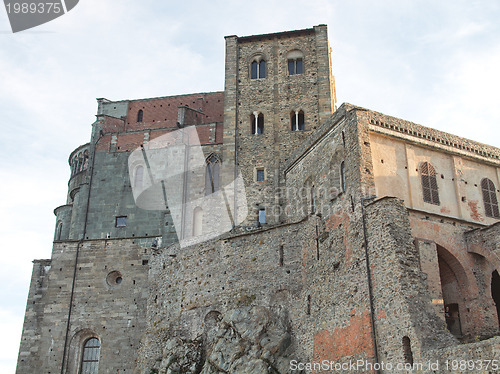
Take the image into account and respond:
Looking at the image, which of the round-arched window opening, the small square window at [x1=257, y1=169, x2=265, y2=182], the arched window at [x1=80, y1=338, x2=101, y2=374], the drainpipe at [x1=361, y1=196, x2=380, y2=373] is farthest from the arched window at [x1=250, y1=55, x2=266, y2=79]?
the arched window at [x1=80, y1=338, x2=101, y2=374]

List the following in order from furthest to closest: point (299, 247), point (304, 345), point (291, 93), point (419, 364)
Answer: point (291, 93) → point (299, 247) → point (304, 345) → point (419, 364)

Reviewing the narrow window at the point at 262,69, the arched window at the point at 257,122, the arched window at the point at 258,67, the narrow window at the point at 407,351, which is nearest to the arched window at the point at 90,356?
the arched window at the point at 257,122

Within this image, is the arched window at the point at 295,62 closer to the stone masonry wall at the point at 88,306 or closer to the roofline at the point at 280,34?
the roofline at the point at 280,34

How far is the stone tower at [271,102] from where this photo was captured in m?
33.5

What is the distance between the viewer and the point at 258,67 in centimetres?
3694

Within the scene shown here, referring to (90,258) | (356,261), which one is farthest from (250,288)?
(90,258)

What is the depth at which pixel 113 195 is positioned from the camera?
36.9m

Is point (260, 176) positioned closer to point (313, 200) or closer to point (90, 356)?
point (313, 200)

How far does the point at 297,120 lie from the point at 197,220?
8.08 metres

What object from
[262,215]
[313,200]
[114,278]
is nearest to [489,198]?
[313,200]

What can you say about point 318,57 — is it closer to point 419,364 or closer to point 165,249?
point 165,249

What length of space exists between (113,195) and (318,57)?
1480 centimetres

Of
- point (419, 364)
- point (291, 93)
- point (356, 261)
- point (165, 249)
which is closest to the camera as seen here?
point (419, 364)

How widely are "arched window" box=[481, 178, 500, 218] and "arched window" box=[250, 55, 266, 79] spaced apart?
49.4ft
